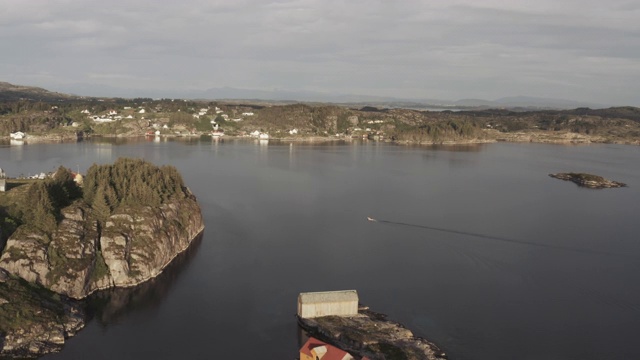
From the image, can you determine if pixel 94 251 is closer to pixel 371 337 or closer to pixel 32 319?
pixel 32 319

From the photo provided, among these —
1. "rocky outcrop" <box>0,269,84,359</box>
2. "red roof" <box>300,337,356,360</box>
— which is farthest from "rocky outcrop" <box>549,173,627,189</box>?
"rocky outcrop" <box>0,269,84,359</box>

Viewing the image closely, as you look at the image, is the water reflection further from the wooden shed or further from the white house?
the white house

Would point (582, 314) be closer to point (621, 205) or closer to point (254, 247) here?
point (254, 247)

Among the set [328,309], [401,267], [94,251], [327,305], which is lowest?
[401,267]

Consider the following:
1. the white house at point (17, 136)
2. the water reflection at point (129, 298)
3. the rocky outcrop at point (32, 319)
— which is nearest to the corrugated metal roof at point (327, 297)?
the water reflection at point (129, 298)

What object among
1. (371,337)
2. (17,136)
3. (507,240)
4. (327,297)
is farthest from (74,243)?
(17,136)

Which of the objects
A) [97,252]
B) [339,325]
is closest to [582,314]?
[339,325]

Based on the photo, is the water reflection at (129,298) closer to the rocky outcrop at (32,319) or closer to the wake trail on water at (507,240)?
the rocky outcrop at (32,319)
